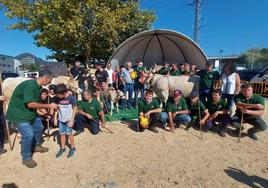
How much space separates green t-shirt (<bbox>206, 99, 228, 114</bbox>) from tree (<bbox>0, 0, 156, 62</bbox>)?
879 cm

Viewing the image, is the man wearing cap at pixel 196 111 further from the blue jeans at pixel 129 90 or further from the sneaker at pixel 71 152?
the sneaker at pixel 71 152

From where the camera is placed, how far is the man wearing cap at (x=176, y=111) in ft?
19.1

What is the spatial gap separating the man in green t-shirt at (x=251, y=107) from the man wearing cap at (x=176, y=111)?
4.38 ft

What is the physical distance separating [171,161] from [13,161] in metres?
3.14

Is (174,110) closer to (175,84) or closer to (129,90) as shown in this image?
(175,84)

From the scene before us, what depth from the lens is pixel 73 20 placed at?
12383 mm

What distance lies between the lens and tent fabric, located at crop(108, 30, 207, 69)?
1070 centimetres

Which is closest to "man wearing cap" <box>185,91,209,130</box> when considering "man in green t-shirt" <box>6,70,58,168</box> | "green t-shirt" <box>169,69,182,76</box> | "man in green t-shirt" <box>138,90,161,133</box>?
"man in green t-shirt" <box>138,90,161,133</box>

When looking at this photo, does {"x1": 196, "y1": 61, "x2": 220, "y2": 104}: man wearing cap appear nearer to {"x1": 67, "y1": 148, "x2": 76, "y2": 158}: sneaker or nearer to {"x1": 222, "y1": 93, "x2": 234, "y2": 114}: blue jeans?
{"x1": 222, "y1": 93, "x2": 234, "y2": 114}: blue jeans

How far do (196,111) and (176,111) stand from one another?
646 millimetres

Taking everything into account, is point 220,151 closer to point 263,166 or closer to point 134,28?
point 263,166

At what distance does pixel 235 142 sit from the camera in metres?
5.12

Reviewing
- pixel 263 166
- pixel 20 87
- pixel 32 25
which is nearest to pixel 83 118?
pixel 20 87

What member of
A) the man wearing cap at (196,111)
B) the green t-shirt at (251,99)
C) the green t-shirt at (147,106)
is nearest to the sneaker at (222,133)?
the man wearing cap at (196,111)
